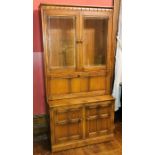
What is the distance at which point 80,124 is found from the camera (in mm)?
2424

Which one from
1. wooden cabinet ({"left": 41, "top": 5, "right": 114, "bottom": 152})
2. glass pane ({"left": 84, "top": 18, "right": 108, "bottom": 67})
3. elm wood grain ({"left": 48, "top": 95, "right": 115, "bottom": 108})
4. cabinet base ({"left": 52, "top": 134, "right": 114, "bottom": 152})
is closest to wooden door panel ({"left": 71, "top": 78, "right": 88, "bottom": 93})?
wooden cabinet ({"left": 41, "top": 5, "right": 114, "bottom": 152})

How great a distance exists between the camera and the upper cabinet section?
2.29 m

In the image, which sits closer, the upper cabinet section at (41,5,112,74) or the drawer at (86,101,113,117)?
the upper cabinet section at (41,5,112,74)

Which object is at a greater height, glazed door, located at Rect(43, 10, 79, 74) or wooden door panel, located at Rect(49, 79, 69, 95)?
glazed door, located at Rect(43, 10, 79, 74)

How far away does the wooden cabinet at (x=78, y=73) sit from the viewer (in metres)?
2.32

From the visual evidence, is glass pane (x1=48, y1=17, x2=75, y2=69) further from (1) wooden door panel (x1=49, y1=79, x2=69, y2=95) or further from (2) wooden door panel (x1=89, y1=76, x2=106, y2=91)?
(2) wooden door panel (x1=89, y1=76, x2=106, y2=91)

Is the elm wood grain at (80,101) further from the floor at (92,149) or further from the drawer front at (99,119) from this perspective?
the floor at (92,149)

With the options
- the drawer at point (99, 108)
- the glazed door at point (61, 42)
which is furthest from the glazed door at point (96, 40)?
the drawer at point (99, 108)

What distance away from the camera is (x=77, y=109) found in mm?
2365

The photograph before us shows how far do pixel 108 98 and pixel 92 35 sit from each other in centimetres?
88
